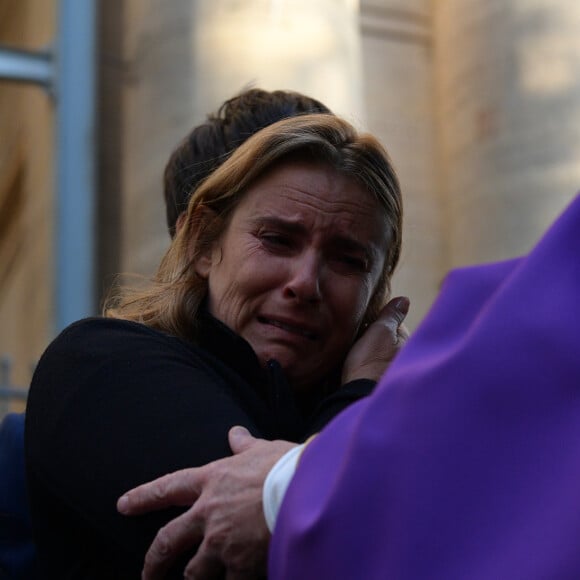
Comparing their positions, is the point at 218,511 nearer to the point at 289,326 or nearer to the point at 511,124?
the point at 289,326

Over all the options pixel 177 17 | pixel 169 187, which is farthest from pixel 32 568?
pixel 177 17

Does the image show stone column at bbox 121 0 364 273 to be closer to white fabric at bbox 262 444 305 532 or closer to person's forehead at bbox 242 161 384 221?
person's forehead at bbox 242 161 384 221

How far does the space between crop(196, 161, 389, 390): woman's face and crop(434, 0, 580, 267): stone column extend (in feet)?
9.90

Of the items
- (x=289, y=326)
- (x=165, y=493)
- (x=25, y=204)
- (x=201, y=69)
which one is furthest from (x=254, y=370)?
(x=25, y=204)

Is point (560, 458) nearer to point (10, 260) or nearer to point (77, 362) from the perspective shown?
point (77, 362)

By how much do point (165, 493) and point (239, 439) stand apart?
4.2 inches

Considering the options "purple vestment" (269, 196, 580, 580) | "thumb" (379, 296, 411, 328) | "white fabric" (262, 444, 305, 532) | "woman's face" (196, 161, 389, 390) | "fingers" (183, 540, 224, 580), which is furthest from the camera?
"thumb" (379, 296, 411, 328)

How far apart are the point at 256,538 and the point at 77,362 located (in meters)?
0.49

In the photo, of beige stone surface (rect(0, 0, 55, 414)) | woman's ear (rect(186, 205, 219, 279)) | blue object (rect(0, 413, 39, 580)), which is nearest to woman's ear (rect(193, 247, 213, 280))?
woman's ear (rect(186, 205, 219, 279))

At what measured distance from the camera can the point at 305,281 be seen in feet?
6.46

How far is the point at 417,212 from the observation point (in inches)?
218

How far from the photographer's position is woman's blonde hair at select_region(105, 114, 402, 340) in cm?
202

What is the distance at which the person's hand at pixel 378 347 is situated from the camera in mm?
1918

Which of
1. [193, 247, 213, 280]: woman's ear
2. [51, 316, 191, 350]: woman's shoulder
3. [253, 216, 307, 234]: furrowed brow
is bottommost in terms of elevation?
[51, 316, 191, 350]: woman's shoulder
